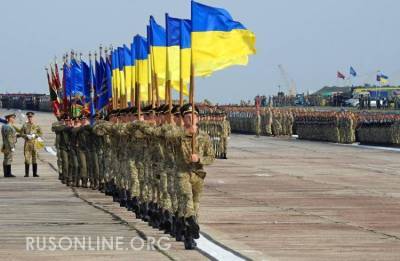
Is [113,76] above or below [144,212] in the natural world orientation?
above

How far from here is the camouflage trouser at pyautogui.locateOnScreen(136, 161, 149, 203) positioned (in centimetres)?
1769

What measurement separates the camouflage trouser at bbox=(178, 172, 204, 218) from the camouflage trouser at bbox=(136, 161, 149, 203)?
8.52ft

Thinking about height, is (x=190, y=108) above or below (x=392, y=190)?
above

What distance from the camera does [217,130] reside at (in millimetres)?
43000

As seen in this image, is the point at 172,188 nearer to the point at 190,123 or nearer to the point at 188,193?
the point at 188,193

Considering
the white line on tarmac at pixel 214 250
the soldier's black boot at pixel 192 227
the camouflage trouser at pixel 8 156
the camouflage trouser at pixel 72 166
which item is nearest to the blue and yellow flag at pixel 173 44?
the white line on tarmac at pixel 214 250

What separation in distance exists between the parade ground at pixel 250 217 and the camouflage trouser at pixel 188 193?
41 centimetres

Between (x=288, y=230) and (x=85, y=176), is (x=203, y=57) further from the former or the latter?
(x=85, y=176)

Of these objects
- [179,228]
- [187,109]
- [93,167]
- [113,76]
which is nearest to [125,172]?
[179,228]

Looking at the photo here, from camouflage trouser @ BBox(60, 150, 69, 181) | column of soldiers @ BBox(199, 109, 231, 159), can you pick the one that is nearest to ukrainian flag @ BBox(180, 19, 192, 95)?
camouflage trouser @ BBox(60, 150, 69, 181)

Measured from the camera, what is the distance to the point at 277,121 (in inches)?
2825

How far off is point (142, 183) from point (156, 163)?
143cm

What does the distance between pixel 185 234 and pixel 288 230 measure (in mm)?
2613

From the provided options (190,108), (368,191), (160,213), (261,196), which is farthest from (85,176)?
(190,108)
